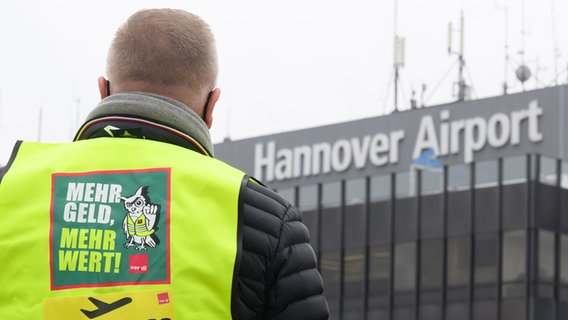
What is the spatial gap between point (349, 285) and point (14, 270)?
1664 inches

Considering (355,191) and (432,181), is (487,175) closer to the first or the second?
(432,181)

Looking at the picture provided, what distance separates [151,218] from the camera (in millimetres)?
2932

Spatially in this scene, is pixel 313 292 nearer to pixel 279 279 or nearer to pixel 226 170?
pixel 279 279

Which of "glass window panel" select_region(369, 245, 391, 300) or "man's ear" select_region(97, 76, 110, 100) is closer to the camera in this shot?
"man's ear" select_region(97, 76, 110, 100)

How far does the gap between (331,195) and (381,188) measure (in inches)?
85.2

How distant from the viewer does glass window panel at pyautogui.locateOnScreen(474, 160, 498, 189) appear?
41.1 metres

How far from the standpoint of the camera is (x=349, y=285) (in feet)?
147

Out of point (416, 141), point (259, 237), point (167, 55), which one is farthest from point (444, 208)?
point (259, 237)

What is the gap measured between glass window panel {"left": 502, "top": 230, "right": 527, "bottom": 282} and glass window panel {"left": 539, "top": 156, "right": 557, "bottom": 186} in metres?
1.67

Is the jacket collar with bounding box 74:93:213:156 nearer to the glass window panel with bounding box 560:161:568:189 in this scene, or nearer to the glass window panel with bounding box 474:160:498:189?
the glass window panel with bounding box 474:160:498:189

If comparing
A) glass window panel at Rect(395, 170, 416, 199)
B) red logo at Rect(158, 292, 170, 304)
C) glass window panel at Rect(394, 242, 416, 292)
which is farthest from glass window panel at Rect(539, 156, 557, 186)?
red logo at Rect(158, 292, 170, 304)

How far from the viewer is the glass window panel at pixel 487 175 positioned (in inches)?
1617

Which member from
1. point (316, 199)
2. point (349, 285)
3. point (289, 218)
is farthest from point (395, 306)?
point (289, 218)

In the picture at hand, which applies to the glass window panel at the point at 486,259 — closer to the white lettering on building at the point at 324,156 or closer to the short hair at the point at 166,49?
the white lettering on building at the point at 324,156
